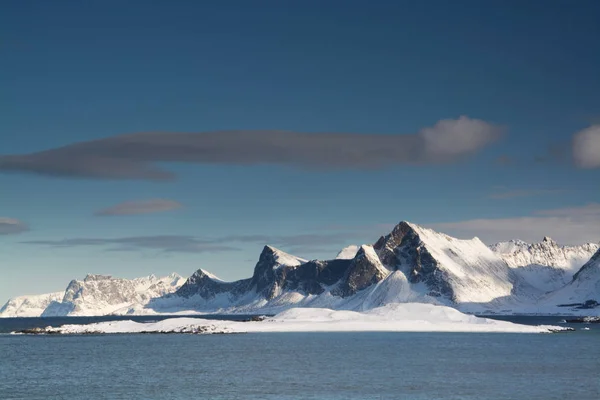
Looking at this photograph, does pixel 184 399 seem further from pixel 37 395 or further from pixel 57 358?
pixel 57 358

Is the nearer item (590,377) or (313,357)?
(590,377)

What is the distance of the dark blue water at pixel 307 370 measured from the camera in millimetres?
83938

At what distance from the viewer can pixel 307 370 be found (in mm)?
106438

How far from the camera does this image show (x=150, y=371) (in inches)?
4218

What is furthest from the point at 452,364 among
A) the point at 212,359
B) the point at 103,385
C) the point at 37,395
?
the point at 37,395

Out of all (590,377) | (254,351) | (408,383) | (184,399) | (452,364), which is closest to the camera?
(184,399)

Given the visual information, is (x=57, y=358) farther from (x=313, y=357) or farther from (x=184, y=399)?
Result: (x=184, y=399)

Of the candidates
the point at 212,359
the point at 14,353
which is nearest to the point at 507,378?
the point at 212,359

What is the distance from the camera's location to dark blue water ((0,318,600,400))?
275 ft

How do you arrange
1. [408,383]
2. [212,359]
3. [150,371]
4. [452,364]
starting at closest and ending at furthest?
[408,383] → [150,371] → [452,364] → [212,359]

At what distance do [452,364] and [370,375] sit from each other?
19.5 meters

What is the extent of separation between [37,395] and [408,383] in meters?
38.5

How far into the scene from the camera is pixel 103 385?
9194 centimetres

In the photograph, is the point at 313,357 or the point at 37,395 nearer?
the point at 37,395
